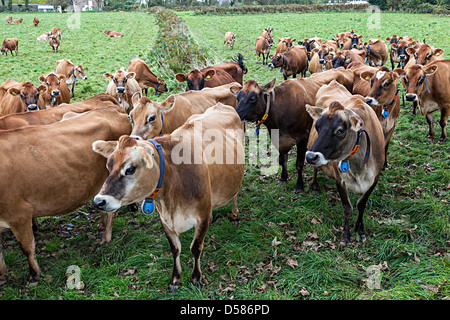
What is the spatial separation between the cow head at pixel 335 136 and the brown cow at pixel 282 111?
2.15m

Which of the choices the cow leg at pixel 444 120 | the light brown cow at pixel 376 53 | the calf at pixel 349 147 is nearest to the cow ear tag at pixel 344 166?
the calf at pixel 349 147

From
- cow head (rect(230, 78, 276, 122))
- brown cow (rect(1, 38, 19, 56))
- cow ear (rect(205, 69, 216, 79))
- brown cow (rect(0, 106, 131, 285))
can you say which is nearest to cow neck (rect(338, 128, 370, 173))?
cow head (rect(230, 78, 276, 122))

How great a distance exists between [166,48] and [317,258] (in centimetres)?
1628

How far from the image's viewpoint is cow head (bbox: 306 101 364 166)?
4.46m

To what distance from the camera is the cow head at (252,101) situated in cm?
649

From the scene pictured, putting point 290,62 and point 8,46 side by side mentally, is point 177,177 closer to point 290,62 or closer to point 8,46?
point 290,62

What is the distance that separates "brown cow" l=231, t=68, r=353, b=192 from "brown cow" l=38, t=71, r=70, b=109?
19.5 ft

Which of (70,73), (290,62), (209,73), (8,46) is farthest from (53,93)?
(8,46)

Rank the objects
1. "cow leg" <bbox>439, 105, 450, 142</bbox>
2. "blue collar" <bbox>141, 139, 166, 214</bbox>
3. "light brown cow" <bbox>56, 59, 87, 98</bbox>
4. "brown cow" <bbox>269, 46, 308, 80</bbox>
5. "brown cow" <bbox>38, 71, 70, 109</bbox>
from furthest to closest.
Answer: "brown cow" <bbox>269, 46, 308, 80</bbox> < "light brown cow" <bbox>56, 59, 87, 98</bbox> < "brown cow" <bbox>38, 71, 70, 109</bbox> < "cow leg" <bbox>439, 105, 450, 142</bbox> < "blue collar" <bbox>141, 139, 166, 214</bbox>

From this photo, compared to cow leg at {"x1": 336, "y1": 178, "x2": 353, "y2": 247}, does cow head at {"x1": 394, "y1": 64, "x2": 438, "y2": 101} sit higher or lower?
higher

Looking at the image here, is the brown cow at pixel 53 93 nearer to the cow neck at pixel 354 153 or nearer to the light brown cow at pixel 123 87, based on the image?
the light brown cow at pixel 123 87

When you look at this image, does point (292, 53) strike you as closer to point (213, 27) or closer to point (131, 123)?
point (131, 123)

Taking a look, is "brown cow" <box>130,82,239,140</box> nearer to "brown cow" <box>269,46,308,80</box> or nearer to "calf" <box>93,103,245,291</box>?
"calf" <box>93,103,245,291</box>

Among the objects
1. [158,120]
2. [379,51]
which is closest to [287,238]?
[158,120]
